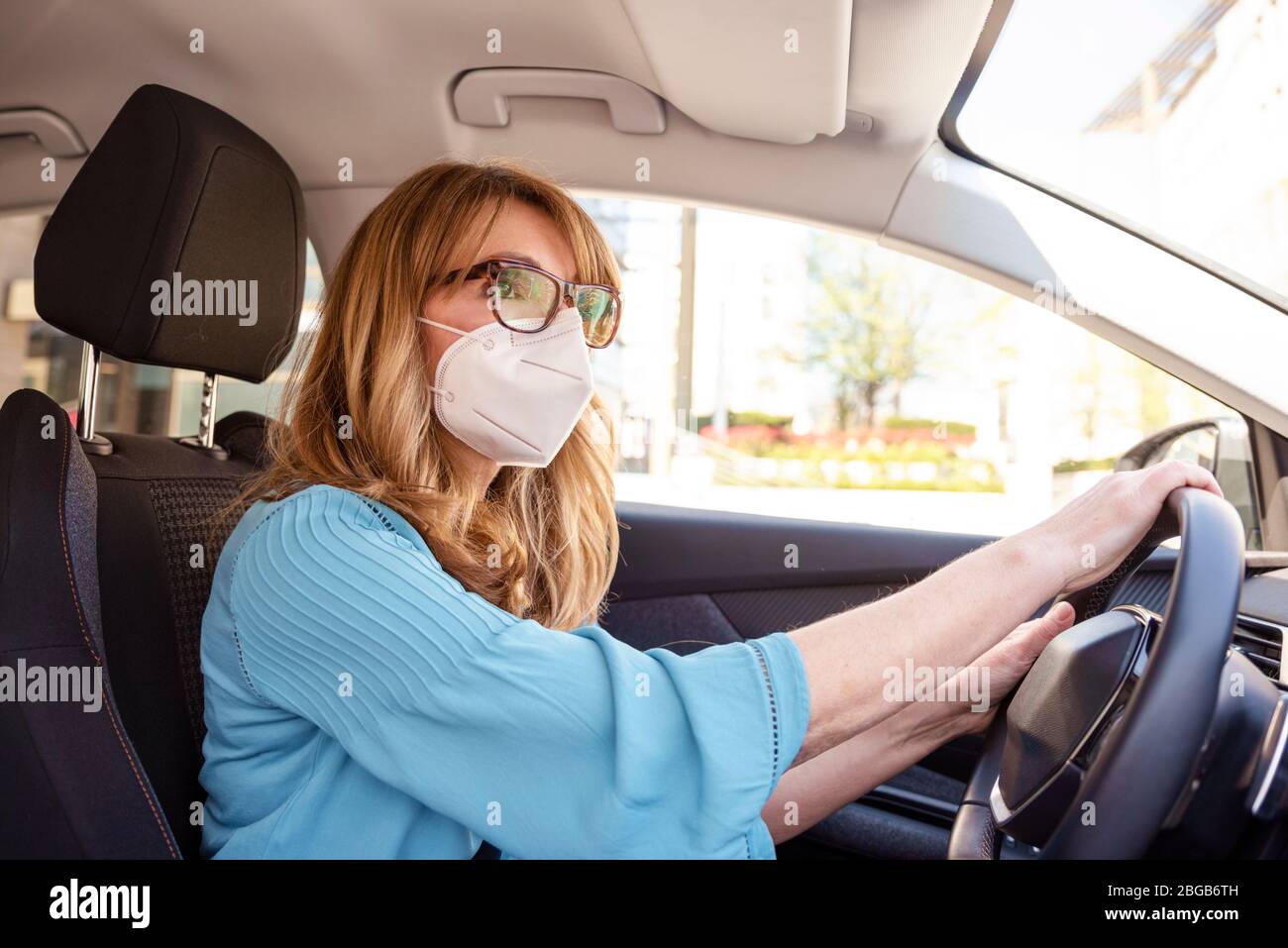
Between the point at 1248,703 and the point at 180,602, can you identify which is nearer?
the point at 1248,703

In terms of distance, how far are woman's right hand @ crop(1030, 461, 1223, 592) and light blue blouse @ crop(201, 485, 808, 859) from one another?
30 cm

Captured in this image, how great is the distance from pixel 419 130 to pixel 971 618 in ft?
4.83

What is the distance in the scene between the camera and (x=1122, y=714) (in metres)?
0.94

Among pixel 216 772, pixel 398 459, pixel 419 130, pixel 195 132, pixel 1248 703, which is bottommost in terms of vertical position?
pixel 216 772

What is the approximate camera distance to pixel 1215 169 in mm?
1831

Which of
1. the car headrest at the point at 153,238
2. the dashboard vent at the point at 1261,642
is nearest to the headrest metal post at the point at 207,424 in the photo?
the car headrest at the point at 153,238

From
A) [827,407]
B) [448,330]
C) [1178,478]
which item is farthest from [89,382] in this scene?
[827,407]

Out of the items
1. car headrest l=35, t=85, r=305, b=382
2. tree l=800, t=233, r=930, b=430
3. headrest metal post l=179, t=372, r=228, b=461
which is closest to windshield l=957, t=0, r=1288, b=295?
tree l=800, t=233, r=930, b=430

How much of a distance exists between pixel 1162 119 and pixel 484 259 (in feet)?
4.13

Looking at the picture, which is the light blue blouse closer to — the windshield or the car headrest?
the car headrest

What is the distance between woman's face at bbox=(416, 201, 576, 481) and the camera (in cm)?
135

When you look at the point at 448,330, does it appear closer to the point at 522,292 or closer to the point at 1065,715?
the point at 522,292
